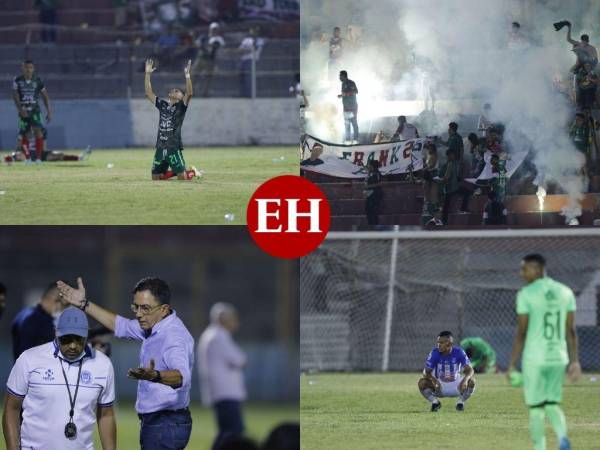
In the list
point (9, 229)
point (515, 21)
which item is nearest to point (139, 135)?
point (9, 229)

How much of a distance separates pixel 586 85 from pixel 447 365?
215cm

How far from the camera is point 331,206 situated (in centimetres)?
1059

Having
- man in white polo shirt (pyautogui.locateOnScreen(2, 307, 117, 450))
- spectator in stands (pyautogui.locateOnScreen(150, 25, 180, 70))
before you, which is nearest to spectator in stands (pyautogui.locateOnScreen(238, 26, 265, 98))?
spectator in stands (pyautogui.locateOnScreen(150, 25, 180, 70))

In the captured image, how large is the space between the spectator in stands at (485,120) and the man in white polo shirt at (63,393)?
3857 mm

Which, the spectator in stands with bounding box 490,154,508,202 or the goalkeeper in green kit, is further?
the spectator in stands with bounding box 490,154,508,202

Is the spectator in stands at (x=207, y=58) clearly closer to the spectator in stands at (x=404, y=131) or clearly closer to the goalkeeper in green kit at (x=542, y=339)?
the spectator in stands at (x=404, y=131)

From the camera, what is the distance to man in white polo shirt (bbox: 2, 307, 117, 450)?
7.27m

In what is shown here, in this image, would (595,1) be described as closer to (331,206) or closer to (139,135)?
(331,206)

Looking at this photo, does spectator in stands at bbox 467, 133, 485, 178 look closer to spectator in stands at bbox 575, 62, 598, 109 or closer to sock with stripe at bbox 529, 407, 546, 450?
spectator in stands at bbox 575, 62, 598, 109

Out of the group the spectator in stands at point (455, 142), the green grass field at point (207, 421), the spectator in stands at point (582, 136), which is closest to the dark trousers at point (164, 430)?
the spectator in stands at point (455, 142)

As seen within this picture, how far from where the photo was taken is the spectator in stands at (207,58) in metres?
15.5

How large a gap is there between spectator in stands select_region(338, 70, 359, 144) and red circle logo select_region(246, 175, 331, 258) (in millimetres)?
472

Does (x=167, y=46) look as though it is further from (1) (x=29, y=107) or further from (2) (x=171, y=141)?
Answer: (2) (x=171, y=141)

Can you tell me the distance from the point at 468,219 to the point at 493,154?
Answer: 54cm
